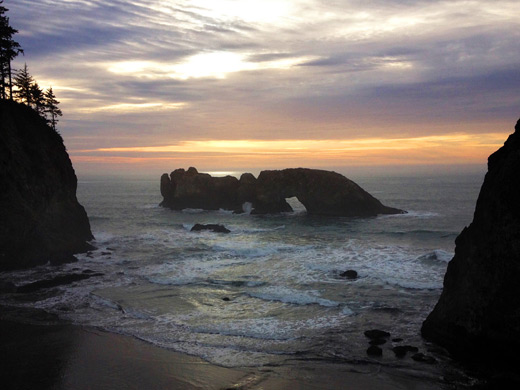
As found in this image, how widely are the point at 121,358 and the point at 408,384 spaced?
11.0 m

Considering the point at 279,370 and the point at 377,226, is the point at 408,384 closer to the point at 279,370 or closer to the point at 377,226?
the point at 279,370

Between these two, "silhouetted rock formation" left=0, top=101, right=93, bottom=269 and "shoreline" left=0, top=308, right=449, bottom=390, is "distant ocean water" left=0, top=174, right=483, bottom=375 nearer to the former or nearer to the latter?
"shoreline" left=0, top=308, right=449, bottom=390

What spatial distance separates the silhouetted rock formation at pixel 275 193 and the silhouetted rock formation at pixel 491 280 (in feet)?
161

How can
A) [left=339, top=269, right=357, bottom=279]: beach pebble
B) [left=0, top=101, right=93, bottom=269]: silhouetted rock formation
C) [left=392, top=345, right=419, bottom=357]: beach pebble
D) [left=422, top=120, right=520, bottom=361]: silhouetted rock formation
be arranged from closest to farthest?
[left=422, top=120, right=520, bottom=361]: silhouetted rock formation → [left=392, top=345, right=419, bottom=357]: beach pebble → [left=339, top=269, right=357, bottom=279]: beach pebble → [left=0, top=101, right=93, bottom=269]: silhouetted rock formation

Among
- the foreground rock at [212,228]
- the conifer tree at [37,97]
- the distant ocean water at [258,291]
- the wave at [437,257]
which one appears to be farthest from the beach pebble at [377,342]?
the conifer tree at [37,97]

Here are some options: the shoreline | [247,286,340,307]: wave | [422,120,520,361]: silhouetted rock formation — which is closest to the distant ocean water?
[247,286,340,307]: wave

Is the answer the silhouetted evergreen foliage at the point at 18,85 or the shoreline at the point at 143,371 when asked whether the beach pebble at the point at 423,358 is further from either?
the silhouetted evergreen foliage at the point at 18,85

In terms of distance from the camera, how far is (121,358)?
16375 mm

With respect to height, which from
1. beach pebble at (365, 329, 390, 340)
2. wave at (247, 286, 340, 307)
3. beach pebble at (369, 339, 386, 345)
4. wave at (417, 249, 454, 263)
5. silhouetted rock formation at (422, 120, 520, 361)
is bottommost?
wave at (247, 286, 340, 307)

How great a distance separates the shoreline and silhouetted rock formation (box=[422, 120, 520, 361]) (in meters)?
2.69

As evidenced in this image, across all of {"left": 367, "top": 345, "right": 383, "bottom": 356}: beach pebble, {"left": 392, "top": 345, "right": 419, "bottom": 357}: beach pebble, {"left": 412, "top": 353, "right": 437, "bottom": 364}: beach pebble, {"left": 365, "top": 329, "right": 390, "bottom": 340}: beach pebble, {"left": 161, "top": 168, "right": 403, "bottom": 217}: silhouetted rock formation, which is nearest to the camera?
{"left": 412, "top": 353, "right": 437, "bottom": 364}: beach pebble

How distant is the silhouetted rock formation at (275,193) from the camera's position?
219 feet

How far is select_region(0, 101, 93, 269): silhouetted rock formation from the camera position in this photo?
31.4 meters

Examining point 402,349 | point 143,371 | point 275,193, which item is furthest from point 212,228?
point 402,349
